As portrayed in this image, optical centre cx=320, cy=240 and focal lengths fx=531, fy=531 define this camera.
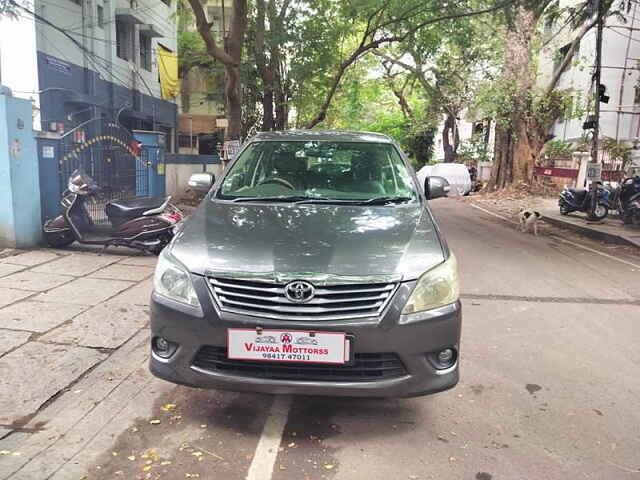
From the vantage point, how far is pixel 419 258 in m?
2.80

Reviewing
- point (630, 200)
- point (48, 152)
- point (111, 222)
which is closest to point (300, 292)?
point (111, 222)

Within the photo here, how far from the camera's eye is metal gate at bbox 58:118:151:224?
7.40 meters

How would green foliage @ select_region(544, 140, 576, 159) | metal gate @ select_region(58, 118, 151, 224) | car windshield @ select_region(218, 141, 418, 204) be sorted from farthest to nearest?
green foliage @ select_region(544, 140, 576, 159), metal gate @ select_region(58, 118, 151, 224), car windshield @ select_region(218, 141, 418, 204)

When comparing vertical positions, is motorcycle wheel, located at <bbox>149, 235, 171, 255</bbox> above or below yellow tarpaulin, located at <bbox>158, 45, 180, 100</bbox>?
below

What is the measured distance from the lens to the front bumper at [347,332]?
2.58m

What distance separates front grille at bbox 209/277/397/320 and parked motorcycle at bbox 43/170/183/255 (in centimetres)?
474

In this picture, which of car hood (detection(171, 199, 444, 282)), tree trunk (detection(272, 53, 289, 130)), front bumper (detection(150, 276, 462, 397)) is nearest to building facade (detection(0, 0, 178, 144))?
tree trunk (detection(272, 53, 289, 130))

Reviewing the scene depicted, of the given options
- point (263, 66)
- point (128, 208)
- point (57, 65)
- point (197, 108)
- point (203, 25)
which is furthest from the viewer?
point (197, 108)

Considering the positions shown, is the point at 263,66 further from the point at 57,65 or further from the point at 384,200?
the point at 384,200

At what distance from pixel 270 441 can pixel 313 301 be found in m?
0.84

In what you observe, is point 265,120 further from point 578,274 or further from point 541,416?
point 541,416

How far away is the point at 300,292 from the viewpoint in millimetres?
2586

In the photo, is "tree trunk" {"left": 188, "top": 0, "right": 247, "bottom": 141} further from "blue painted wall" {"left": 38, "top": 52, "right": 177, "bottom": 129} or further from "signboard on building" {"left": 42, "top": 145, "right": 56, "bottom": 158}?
"signboard on building" {"left": 42, "top": 145, "right": 56, "bottom": 158}

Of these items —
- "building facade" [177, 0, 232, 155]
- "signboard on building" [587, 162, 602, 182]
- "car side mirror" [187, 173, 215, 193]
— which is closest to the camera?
"car side mirror" [187, 173, 215, 193]
